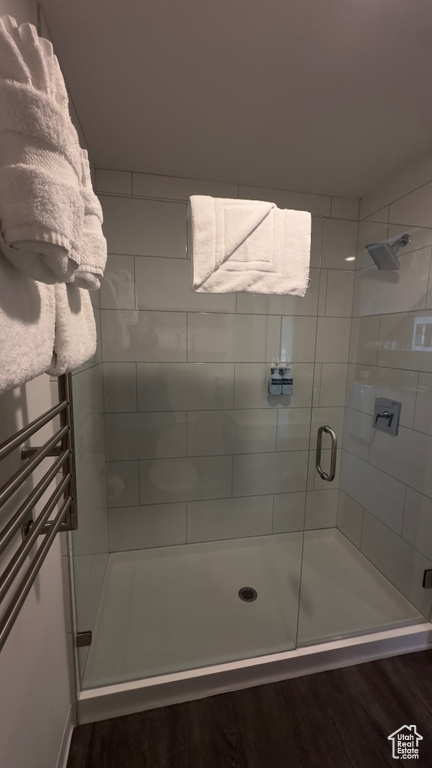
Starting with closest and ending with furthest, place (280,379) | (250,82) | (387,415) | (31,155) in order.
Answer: (31,155) < (250,82) < (387,415) < (280,379)

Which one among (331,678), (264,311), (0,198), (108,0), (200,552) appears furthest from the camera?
(200,552)

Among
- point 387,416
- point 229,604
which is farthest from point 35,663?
point 387,416

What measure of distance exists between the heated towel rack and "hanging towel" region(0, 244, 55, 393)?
14 cm

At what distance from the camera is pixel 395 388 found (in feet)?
5.27

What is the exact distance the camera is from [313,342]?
5.93ft

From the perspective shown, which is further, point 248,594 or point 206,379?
point 206,379

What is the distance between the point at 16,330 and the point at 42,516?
0.46 metres

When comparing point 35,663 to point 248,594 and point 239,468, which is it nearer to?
point 248,594

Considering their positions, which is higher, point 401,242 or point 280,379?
point 401,242

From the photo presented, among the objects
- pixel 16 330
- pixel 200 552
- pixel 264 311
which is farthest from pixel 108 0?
pixel 200 552

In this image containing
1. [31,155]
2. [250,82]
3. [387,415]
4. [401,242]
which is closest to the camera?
[31,155]

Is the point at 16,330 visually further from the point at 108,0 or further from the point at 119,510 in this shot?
the point at 119,510

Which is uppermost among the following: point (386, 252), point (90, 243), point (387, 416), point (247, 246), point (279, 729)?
point (386, 252)

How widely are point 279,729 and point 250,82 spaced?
7.49ft
